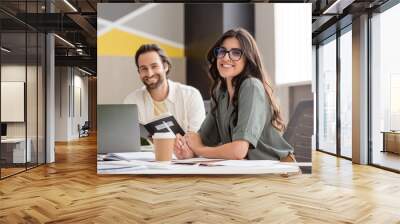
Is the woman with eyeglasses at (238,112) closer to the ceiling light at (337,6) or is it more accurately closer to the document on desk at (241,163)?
the document on desk at (241,163)

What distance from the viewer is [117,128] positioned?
6051 millimetres

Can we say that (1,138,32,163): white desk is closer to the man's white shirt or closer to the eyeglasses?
the man's white shirt

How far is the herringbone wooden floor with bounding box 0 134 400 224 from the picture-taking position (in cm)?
377

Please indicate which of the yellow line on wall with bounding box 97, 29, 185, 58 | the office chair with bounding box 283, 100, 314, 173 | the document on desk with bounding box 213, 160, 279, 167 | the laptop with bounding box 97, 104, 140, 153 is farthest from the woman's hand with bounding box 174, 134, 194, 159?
the office chair with bounding box 283, 100, 314, 173

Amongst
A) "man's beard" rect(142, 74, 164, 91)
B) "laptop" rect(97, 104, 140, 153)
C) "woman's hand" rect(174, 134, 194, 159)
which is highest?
"man's beard" rect(142, 74, 164, 91)

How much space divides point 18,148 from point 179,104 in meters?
2.67

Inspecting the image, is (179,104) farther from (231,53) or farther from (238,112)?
(231,53)

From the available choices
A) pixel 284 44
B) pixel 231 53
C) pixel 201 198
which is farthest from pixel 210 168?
pixel 284 44

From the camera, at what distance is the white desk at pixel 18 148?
6.08m

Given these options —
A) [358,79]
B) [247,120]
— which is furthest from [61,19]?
[358,79]

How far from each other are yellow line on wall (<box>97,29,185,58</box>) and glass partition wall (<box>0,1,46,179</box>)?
4.42ft

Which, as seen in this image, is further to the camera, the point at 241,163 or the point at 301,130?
the point at 301,130

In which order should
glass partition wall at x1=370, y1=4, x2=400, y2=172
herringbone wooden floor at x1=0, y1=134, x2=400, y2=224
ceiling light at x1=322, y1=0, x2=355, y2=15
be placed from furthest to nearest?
glass partition wall at x1=370, y1=4, x2=400, y2=172 → ceiling light at x1=322, y1=0, x2=355, y2=15 → herringbone wooden floor at x1=0, y1=134, x2=400, y2=224

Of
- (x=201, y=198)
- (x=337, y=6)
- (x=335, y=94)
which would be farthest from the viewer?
(x=335, y=94)
